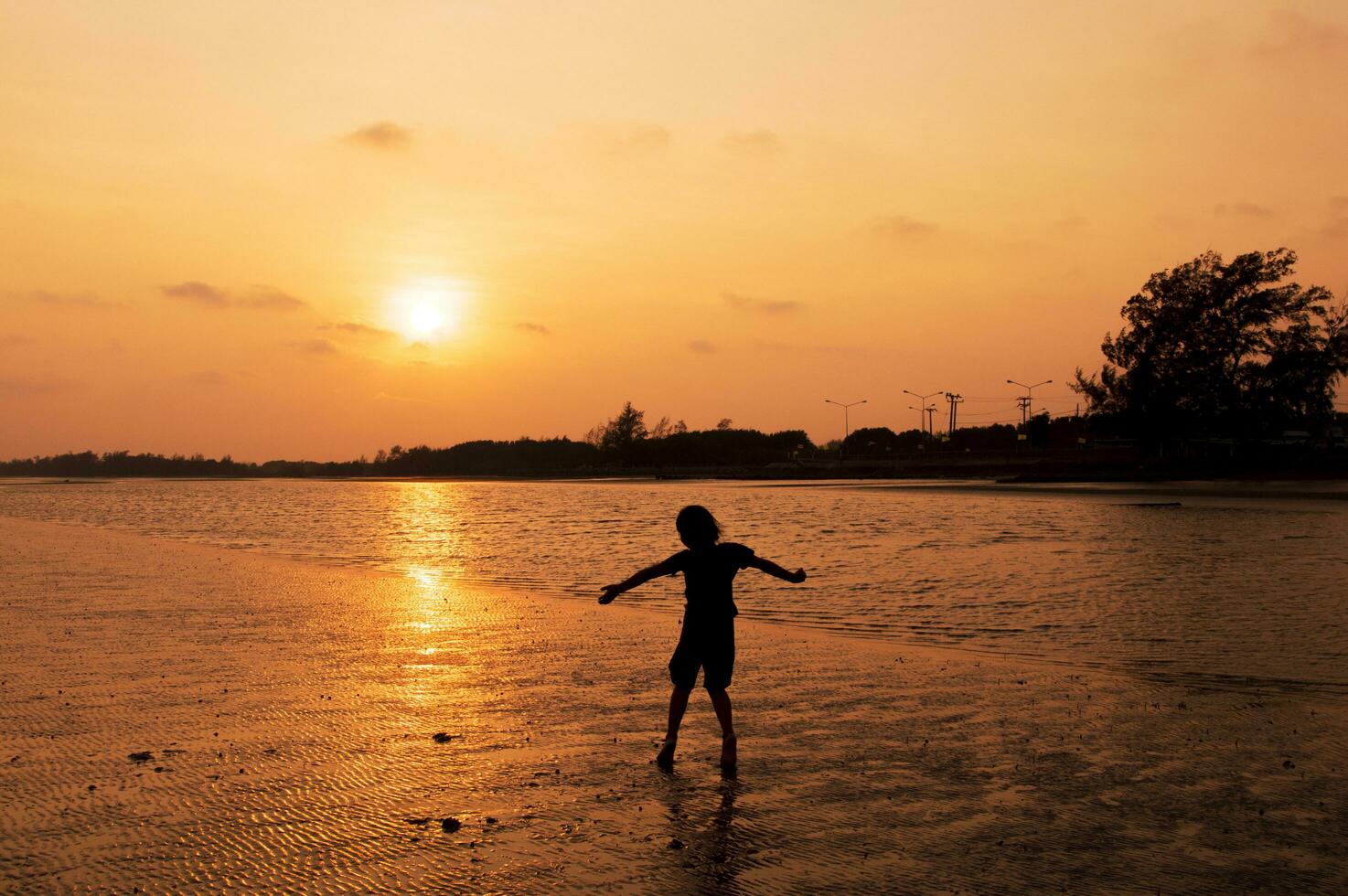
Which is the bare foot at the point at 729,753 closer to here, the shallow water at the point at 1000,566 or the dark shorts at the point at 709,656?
the dark shorts at the point at 709,656

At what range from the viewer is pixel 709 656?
7789mm

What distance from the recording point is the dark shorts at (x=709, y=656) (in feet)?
25.5

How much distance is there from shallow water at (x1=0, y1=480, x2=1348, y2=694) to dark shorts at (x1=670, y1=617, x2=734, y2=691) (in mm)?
6044

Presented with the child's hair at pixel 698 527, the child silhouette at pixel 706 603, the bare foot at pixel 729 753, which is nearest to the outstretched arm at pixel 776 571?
the child silhouette at pixel 706 603

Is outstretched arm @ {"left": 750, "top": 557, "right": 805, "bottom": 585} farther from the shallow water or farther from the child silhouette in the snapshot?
the shallow water

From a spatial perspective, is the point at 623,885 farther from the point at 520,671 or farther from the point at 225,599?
the point at 225,599

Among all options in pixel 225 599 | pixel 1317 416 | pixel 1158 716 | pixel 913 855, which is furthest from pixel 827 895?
pixel 1317 416

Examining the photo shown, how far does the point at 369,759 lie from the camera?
757cm

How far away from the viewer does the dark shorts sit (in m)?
7.77

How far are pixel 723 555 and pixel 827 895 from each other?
3030 millimetres

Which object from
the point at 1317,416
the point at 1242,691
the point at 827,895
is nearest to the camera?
the point at 827,895

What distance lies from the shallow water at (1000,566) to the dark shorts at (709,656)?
238 inches

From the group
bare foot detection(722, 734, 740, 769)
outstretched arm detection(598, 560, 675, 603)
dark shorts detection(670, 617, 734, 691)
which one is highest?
outstretched arm detection(598, 560, 675, 603)

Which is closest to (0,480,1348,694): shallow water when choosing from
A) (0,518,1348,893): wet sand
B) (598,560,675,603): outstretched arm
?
(0,518,1348,893): wet sand
